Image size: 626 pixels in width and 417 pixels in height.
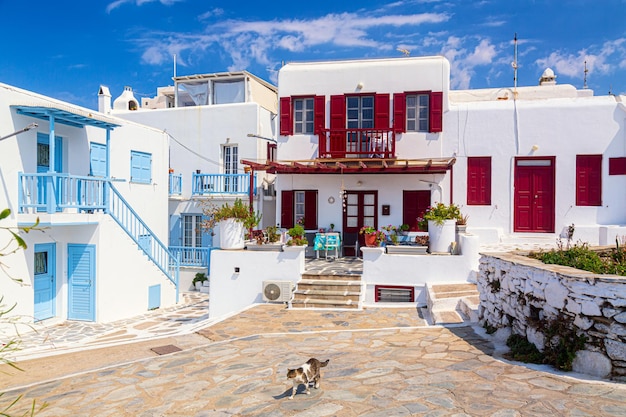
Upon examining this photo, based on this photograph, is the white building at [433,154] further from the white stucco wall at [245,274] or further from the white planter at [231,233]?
the white stucco wall at [245,274]

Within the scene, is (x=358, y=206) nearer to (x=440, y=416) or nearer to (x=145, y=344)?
(x=145, y=344)

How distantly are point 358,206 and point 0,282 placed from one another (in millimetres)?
10695

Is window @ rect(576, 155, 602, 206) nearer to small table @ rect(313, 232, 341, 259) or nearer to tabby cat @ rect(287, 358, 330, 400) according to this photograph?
small table @ rect(313, 232, 341, 259)

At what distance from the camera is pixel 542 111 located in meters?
16.1

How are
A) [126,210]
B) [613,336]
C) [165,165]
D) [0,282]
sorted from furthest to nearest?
[165,165]
[126,210]
[0,282]
[613,336]

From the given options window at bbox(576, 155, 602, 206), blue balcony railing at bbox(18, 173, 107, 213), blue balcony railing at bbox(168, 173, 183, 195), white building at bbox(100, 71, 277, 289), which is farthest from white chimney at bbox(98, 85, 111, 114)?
window at bbox(576, 155, 602, 206)

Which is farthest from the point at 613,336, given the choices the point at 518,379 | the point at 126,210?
the point at 126,210

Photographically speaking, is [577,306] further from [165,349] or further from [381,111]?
[381,111]

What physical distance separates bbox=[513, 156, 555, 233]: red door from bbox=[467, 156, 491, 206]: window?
0.91 meters

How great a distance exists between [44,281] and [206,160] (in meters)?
9.25

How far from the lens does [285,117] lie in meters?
17.4

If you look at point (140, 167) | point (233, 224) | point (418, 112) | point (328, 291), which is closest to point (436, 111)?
point (418, 112)

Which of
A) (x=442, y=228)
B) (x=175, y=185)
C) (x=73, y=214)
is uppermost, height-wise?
(x=175, y=185)

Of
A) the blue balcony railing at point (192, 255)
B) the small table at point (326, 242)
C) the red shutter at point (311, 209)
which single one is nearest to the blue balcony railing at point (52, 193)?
the blue balcony railing at point (192, 255)
